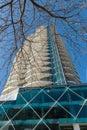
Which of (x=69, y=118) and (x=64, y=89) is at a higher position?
(x=64, y=89)

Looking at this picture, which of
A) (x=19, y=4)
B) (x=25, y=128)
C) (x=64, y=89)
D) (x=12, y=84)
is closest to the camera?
(x=19, y=4)

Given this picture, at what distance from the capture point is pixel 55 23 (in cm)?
489

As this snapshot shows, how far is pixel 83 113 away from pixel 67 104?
1.43 meters

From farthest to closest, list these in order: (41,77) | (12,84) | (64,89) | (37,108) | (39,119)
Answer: (12,84)
(41,77)
(64,89)
(37,108)
(39,119)

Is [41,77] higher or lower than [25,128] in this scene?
higher

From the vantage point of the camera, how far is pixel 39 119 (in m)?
14.5

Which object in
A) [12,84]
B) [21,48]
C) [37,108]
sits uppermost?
[12,84]

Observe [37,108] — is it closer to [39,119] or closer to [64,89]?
[39,119]

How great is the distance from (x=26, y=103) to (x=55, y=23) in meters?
12.3

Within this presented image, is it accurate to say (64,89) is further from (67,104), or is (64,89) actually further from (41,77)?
(41,77)

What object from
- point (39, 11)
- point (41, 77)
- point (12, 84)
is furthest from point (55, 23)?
point (12, 84)

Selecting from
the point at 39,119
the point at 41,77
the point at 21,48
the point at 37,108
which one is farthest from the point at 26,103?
the point at 41,77

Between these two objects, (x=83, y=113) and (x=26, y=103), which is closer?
(x=83, y=113)

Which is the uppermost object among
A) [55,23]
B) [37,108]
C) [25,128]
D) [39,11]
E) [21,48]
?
[39,11]
